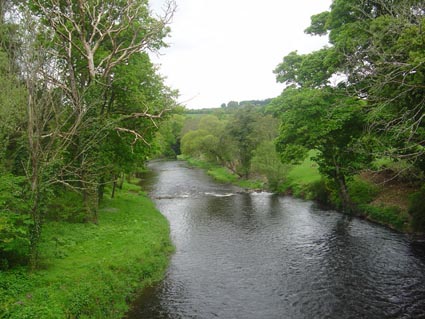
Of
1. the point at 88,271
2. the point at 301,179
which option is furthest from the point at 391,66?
the point at 301,179

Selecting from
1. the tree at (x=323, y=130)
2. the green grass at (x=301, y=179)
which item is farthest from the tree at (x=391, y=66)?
the green grass at (x=301, y=179)

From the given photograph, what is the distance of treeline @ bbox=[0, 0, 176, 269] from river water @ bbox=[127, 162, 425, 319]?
6.28 m

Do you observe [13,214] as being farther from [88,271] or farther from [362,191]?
[362,191]

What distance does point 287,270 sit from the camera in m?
17.8

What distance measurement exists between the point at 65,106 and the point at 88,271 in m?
8.46

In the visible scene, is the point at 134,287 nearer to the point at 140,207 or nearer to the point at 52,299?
the point at 52,299

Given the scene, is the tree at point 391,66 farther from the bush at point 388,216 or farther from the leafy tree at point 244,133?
the leafy tree at point 244,133

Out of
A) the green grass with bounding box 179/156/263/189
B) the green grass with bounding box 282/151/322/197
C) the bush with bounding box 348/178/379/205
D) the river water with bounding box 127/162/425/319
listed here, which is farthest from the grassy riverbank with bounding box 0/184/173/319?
the green grass with bounding box 179/156/263/189

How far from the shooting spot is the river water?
1381cm

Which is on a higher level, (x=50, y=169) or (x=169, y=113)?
(x=169, y=113)

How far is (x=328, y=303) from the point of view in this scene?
14.1m

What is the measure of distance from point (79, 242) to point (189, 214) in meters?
15.0

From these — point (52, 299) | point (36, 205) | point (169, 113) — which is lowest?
point (52, 299)

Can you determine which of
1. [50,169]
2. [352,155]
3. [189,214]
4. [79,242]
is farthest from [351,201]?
[50,169]
